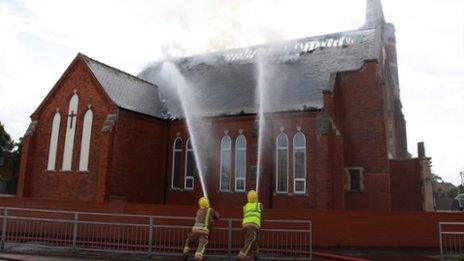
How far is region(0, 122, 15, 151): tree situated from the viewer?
173ft

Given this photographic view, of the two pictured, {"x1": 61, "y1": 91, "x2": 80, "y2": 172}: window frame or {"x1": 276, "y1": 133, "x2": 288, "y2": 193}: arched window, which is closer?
{"x1": 276, "y1": 133, "x2": 288, "y2": 193}: arched window

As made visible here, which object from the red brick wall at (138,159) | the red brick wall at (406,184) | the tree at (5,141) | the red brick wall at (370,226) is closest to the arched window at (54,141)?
the red brick wall at (138,159)

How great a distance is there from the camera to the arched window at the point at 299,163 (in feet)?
78.9

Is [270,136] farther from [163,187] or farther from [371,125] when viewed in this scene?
[163,187]

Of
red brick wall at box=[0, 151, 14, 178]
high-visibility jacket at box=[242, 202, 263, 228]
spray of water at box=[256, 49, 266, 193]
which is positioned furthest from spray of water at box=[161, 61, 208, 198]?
red brick wall at box=[0, 151, 14, 178]

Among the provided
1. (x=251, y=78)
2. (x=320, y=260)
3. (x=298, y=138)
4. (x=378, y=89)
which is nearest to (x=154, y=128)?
(x=251, y=78)

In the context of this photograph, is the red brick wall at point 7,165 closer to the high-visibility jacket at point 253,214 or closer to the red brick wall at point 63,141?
the red brick wall at point 63,141

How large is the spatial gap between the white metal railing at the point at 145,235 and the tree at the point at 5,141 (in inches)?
1640

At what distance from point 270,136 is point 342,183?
17.1 ft

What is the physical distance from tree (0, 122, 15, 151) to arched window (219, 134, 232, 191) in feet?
127

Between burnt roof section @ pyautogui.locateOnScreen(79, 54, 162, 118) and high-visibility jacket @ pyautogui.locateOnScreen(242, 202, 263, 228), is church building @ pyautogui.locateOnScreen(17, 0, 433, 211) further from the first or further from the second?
high-visibility jacket @ pyautogui.locateOnScreen(242, 202, 263, 228)

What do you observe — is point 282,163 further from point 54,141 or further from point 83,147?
point 54,141

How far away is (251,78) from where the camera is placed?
28984 mm

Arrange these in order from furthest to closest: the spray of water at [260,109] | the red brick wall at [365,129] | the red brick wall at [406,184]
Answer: the red brick wall at [406,184] → the spray of water at [260,109] → the red brick wall at [365,129]
